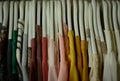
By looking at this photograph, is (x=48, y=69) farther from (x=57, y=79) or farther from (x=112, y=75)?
(x=112, y=75)

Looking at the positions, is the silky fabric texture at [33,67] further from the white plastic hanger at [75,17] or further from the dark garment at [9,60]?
the white plastic hanger at [75,17]

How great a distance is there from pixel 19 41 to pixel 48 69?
0.55ft

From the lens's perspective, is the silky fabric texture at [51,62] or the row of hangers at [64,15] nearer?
the silky fabric texture at [51,62]

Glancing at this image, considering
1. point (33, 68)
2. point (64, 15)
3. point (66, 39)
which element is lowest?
point (33, 68)

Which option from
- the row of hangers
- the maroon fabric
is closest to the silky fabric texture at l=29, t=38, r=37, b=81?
the maroon fabric

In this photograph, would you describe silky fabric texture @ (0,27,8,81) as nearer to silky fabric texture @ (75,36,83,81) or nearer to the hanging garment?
the hanging garment

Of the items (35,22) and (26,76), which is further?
(35,22)

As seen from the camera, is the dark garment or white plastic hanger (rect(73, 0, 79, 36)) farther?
white plastic hanger (rect(73, 0, 79, 36))

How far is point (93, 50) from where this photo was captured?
90cm

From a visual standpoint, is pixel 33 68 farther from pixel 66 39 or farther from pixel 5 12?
pixel 5 12

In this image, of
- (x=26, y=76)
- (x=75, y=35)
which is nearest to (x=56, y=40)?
(x=75, y=35)

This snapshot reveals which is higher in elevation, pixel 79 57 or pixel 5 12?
pixel 5 12

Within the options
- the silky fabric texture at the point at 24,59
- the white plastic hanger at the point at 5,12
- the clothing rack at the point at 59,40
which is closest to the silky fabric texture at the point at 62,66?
the clothing rack at the point at 59,40

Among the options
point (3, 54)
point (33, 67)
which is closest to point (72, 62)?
point (33, 67)
